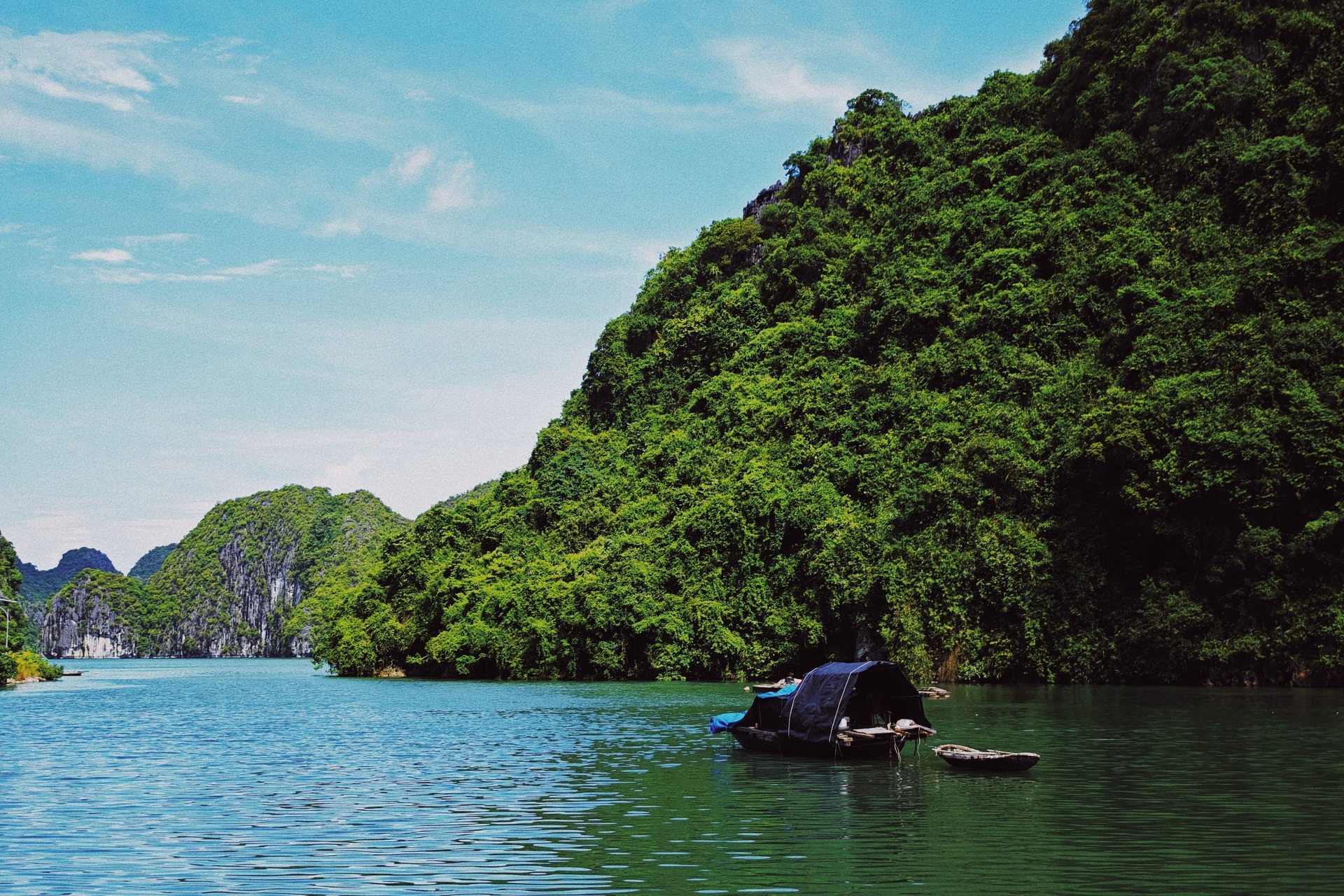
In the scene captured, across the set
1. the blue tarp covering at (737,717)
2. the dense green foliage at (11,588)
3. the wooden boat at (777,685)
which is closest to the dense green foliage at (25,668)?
the dense green foliage at (11,588)

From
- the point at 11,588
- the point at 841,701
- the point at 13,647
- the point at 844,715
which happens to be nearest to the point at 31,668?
the point at 13,647

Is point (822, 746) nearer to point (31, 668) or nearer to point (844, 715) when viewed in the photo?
point (844, 715)

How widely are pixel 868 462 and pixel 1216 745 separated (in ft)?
159

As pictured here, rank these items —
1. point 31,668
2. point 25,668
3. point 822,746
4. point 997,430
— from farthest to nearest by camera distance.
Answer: point 31,668 → point 25,668 → point 997,430 → point 822,746

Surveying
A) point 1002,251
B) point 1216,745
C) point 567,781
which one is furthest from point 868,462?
point 567,781

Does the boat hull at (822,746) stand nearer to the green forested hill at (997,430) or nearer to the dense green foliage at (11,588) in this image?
the green forested hill at (997,430)

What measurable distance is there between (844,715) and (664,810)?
9.09 metres

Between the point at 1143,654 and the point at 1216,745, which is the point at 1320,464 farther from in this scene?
the point at 1216,745

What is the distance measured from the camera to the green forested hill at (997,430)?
55.9 metres

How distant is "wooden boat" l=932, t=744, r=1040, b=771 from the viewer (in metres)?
25.0

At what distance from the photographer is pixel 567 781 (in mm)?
25609

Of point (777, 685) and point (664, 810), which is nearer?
point (664, 810)

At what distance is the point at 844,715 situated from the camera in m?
29.1

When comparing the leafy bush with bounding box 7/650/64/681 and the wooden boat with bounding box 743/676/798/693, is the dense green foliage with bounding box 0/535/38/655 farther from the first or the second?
the wooden boat with bounding box 743/676/798/693
